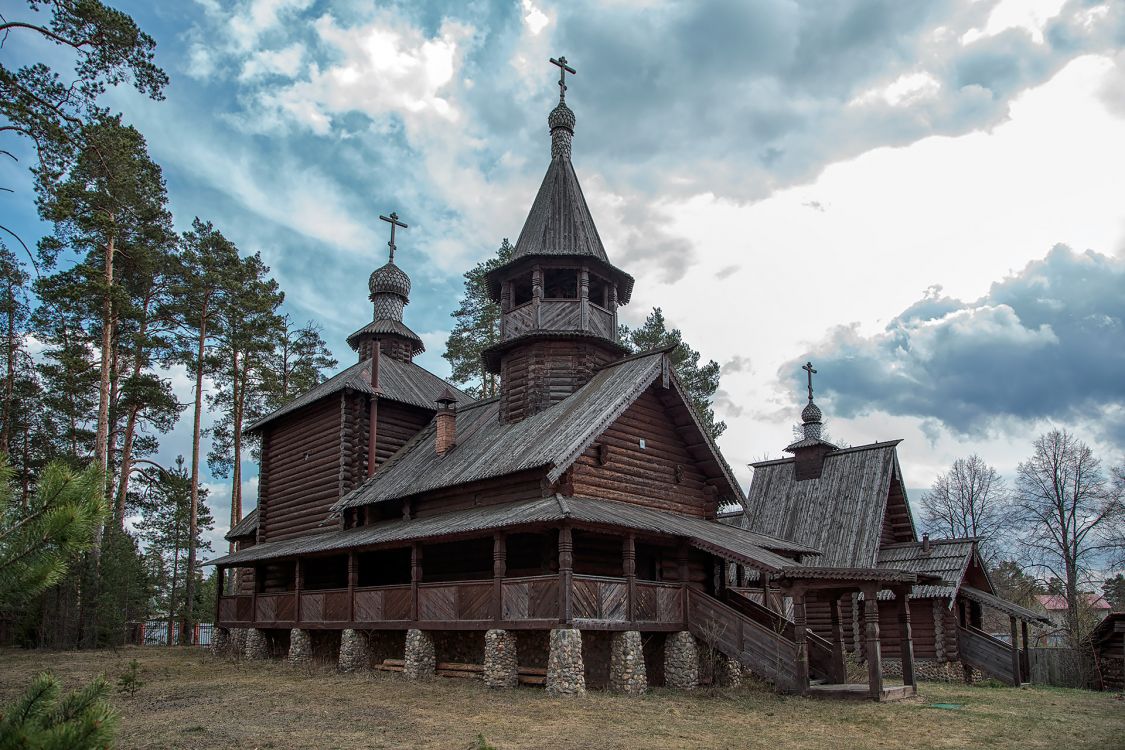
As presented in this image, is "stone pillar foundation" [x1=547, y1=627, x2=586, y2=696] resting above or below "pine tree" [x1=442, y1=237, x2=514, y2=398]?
below

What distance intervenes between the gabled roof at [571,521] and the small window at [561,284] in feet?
25.3

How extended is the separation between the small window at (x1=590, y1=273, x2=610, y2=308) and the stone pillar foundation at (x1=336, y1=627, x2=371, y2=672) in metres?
11.0

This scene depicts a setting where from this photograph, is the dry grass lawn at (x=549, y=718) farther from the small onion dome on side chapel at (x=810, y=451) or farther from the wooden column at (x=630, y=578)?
the small onion dome on side chapel at (x=810, y=451)

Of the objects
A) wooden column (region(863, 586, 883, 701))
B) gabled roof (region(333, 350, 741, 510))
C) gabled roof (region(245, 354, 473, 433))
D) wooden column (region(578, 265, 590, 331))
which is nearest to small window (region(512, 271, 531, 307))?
wooden column (region(578, 265, 590, 331))

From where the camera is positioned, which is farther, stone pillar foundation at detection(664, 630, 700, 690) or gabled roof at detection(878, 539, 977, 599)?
gabled roof at detection(878, 539, 977, 599)

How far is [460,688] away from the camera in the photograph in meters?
16.6

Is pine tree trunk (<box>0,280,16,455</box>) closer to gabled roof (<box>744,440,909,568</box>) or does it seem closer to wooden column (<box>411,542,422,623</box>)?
wooden column (<box>411,542,422,623</box>)

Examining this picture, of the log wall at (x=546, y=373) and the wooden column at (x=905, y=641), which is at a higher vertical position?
the log wall at (x=546, y=373)

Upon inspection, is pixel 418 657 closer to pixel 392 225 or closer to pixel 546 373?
pixel 546 373

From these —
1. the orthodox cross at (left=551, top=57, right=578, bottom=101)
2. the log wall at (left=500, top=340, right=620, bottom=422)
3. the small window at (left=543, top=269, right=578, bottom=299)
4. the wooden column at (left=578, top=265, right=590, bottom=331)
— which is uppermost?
the orthodox cross at (left=551, top=57, right=578, bottom=101)

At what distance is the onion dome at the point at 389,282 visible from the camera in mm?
32969

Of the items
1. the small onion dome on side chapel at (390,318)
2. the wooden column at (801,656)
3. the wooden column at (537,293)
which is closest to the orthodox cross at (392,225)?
the small onion dome on side chapel at (390,318)

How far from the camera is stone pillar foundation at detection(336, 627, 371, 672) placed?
2041 centimetres

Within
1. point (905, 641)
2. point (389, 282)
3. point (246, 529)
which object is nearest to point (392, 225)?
point (389, 282)
